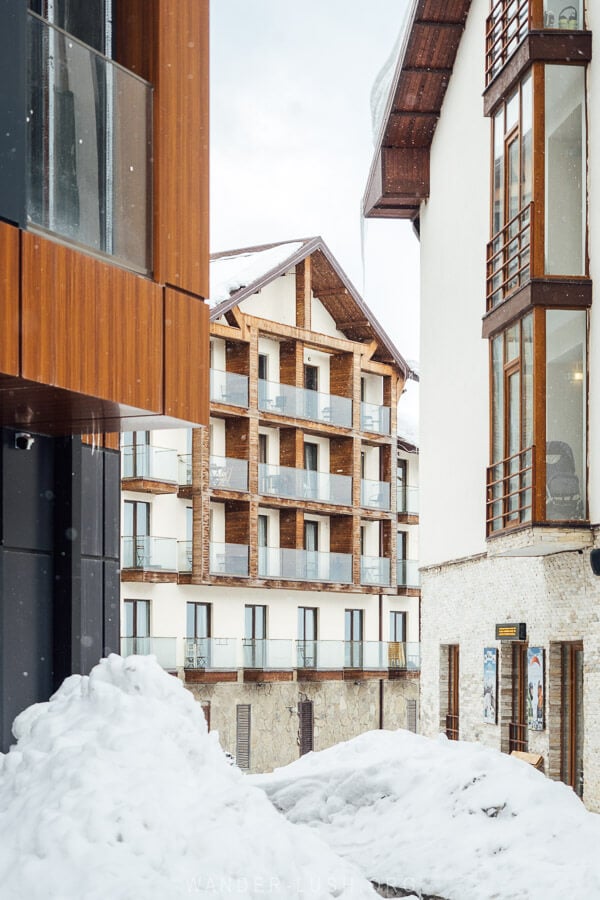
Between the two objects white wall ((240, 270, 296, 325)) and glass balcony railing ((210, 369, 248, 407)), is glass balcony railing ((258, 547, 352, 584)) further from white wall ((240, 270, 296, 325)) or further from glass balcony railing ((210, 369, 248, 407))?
white wall ((240, 270, 296, 325))

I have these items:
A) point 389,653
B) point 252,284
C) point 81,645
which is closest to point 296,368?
point 252,284

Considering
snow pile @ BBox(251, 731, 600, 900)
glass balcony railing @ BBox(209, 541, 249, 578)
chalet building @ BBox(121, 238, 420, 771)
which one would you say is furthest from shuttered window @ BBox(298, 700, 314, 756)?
snow pile @ BBox(251, 731, 600, 900)

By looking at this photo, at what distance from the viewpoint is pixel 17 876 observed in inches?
290

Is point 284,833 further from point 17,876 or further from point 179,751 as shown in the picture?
point 17,876

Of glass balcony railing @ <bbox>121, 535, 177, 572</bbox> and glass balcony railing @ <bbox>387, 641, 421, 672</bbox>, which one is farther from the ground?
glass balcony railing @ <bbox>121, 535, 177, 572</bbox>

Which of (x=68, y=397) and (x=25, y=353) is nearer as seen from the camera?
(x=25, y=353)

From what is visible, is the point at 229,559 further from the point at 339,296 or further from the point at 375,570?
the point at 339,296

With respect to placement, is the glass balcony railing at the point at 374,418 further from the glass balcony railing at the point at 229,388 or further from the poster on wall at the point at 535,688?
the poster on wall at the point at 535,688

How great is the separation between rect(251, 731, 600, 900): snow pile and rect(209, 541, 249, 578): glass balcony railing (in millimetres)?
24632

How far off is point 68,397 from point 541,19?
475 inches

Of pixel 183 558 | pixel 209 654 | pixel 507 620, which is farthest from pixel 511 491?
pixel 209 654

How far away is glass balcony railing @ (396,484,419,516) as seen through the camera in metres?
49.4

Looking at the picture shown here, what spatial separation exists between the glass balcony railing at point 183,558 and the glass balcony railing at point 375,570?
769 centimetres

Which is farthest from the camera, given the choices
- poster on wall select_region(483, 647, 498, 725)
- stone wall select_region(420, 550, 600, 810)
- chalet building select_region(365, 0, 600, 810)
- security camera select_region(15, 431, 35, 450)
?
poster on wall select_region(483, 647, 498, 725)
